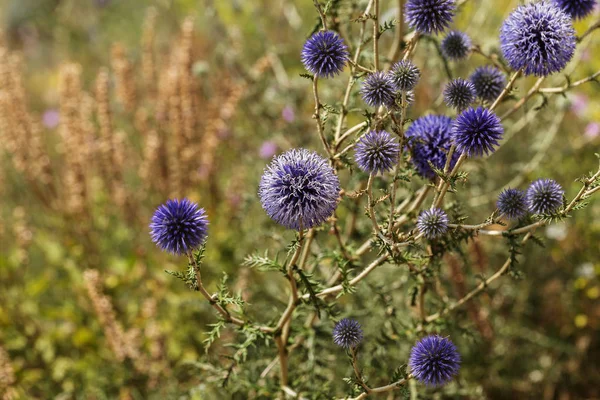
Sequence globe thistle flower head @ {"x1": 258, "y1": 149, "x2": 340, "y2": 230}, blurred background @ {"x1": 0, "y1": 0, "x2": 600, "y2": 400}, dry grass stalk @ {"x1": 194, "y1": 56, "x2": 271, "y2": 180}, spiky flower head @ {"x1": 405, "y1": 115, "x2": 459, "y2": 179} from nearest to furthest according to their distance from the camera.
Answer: globe thistle flower head @ {"x1": 258, "y1": 149, "x2": 340, "y2": 230} → spiky flower head @ {"x1": 405, "y1": 115, "x2": 459, "y2": 179} → blurred background @ {"x1": 0, "y1": 0, "x2": 600, "y2": 400} → dry grass stalk @ {"x1": 194, "y1": 56, "x2": 271, "y2": 180}

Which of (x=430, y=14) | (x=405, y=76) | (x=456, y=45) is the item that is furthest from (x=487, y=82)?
(x=405, y=76)

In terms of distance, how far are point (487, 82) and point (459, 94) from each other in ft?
1.52

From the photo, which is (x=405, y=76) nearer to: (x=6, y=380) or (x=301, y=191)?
(x=301, y=191)

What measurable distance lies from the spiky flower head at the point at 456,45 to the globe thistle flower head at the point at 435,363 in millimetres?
1214

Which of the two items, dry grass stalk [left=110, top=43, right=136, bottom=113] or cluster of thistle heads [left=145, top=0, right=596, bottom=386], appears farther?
dry grass stalk [left=110, top=43, right=136, bottom=113]

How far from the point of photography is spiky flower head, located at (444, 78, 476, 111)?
1.78 meters

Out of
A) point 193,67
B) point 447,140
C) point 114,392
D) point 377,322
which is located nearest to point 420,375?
point 447,140

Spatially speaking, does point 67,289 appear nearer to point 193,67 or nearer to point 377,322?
point 193,67

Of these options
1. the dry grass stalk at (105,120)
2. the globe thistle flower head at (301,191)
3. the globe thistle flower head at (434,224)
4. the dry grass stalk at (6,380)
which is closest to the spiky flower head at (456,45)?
the globe thistle flower head at (434,224)

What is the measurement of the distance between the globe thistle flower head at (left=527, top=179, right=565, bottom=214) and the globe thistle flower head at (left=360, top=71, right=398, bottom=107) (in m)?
0.68

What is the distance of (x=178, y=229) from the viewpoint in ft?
5.58

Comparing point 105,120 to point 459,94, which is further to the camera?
point 105,120

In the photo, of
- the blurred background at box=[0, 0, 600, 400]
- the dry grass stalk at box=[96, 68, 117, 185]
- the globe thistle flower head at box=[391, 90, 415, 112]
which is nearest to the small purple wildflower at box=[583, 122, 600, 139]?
the blurred background at box=[0, 0, 600, 400]

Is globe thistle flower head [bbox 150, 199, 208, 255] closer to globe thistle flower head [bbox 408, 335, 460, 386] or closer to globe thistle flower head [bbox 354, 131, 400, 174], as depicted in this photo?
globe thistle flower head [bbox 354, 131, 400, 174]
